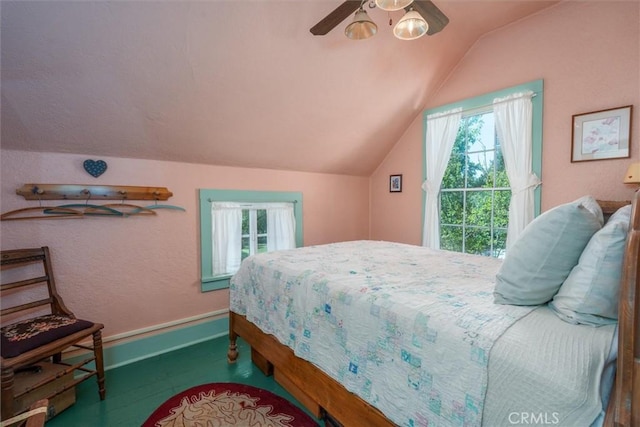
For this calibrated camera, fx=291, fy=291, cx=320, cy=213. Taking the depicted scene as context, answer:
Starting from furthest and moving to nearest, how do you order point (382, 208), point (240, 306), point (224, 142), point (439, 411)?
1. point (382, 208)
2. point (224, 142)
3. point (240, 306)
4. point (439, 411)

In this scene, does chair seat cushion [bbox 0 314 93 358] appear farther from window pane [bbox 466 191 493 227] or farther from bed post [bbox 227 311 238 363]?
window pane [bbox 466 191 493 227]

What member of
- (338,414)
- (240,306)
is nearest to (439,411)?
(338,414)

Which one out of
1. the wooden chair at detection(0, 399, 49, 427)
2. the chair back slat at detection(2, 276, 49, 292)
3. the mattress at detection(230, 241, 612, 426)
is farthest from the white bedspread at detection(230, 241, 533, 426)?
the chair back slat at detection(2, 276, 49, 292)

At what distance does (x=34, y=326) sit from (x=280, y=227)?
209 cm

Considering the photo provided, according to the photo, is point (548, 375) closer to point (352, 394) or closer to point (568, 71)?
point (352, 394)

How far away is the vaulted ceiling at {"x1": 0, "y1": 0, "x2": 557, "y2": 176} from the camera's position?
1.66m

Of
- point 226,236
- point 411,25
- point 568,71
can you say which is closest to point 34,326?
point 226,236

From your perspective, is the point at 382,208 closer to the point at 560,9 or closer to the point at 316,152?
the point at 316,152

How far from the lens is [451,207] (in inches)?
131

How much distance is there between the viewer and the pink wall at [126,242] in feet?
6.60

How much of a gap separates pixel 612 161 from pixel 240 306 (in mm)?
3046

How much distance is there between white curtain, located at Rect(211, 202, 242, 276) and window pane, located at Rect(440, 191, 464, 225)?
2298 millimetres

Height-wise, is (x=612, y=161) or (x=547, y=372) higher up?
(x=612, y=161)

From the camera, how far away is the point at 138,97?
2.05m
